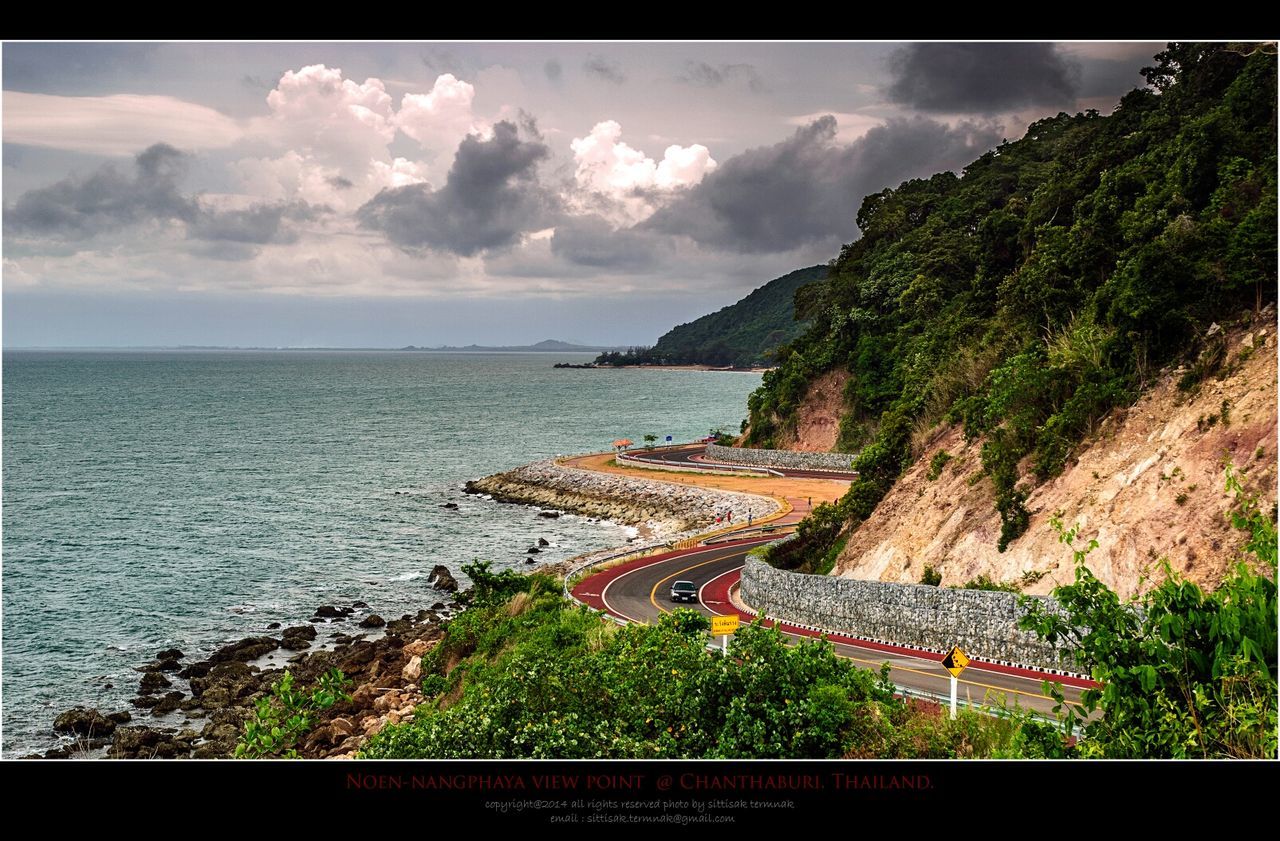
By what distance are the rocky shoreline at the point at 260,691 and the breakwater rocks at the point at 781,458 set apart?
4116 centimetres

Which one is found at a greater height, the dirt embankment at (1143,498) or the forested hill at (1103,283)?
the forested hill at (1103,283)

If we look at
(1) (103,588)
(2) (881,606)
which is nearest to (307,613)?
(1) (103,588)

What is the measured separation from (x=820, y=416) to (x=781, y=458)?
16.8 ft

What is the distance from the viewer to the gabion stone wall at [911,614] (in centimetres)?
2494

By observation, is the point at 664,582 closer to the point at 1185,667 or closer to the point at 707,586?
the point at 707,586

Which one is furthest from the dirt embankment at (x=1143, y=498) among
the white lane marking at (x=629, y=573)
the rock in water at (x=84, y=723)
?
the rock in water at (x=84, y=723)

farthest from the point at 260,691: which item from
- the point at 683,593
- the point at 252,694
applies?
the point at 683,593

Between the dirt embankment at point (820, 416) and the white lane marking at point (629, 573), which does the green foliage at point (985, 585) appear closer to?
the white lane marking at point (629, 573)

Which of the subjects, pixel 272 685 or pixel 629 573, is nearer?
pixel 272 685

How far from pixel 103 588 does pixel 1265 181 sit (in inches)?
2093

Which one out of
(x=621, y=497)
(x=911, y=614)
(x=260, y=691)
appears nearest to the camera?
(x=911, y=614)

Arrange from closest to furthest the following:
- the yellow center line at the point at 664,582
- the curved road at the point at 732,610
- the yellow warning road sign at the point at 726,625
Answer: the yellow warning road sign at the point at 726,625
the curved road at the point at 732,610
the yellow center line at the point at 664,582

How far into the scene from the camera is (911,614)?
27.6 meters

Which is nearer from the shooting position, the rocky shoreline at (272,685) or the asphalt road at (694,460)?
the rocky shoreline at (272,685)
